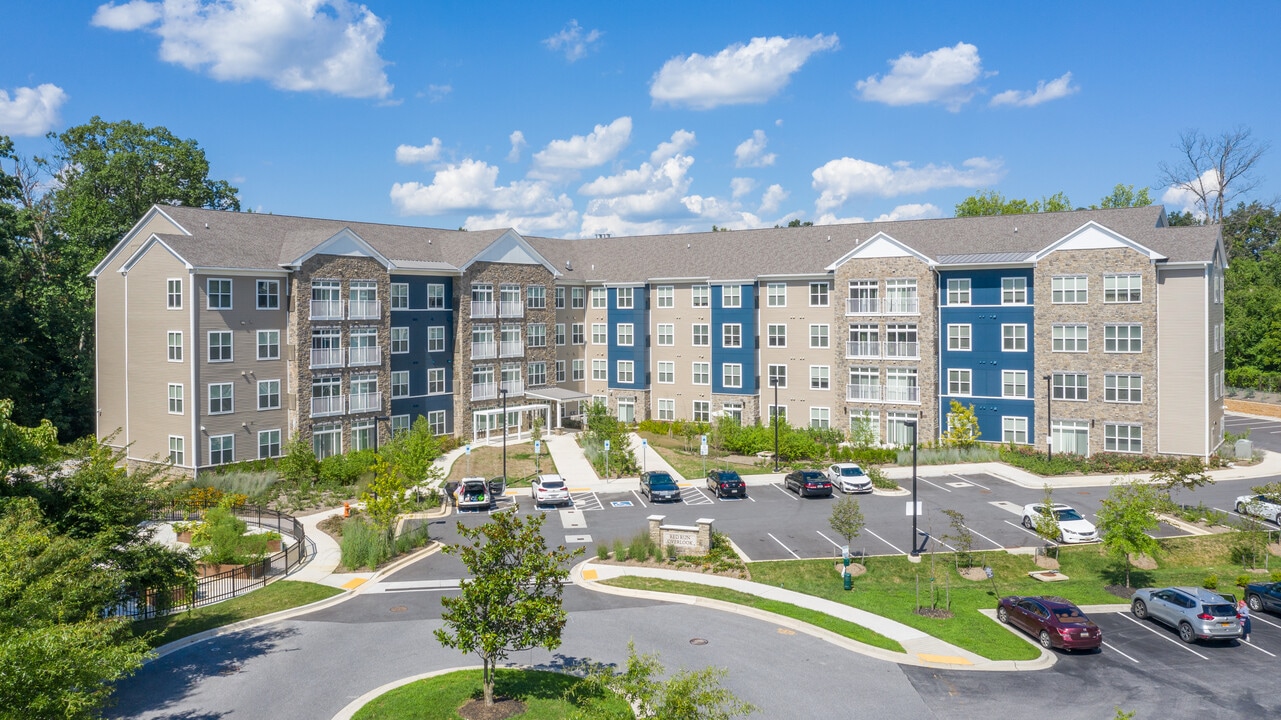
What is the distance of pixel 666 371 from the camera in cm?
6138

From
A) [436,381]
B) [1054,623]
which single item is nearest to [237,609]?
[1054,623]

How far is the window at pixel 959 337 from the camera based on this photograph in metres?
51.3

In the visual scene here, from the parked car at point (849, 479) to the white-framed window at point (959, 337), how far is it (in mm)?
12842

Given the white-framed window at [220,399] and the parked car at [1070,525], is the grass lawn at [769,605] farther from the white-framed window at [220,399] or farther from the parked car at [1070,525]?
the white-framed window at [220,399]

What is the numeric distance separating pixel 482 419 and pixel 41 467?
113ft

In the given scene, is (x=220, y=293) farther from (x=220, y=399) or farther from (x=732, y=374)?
(x=732, y=374)

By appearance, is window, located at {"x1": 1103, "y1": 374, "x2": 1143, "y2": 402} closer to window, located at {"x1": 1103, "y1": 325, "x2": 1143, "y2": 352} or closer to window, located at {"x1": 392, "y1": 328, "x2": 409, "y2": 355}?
window, located at {"x1": 1103, "y1": 325, "x2": 1143, "y2": 352}

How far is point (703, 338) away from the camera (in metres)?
59.7

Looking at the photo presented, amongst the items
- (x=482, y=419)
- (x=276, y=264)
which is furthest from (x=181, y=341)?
(x=482, y=419)

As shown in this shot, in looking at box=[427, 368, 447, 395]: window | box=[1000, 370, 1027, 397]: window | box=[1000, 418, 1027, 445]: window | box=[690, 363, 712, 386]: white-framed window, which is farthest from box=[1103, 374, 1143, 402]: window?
box=[427, 368, 447, 395]: window

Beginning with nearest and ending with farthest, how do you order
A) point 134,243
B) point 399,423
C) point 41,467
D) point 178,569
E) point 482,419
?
point 41,467
point 178,569
point 134,243
point 399,423
point 482,419

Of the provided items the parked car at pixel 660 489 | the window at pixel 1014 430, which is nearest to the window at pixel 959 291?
the window at pixel 1014 430

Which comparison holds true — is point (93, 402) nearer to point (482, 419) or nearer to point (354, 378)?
point (354, 378)

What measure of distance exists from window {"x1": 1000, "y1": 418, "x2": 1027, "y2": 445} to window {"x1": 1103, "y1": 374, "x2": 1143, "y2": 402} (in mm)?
4578
